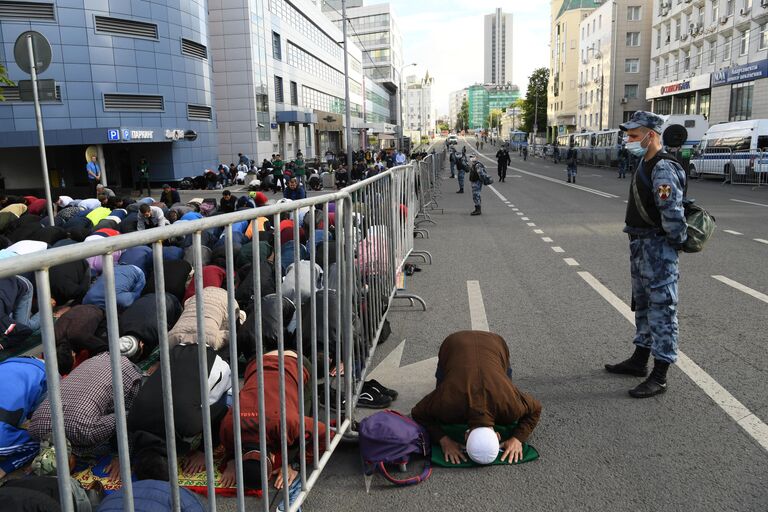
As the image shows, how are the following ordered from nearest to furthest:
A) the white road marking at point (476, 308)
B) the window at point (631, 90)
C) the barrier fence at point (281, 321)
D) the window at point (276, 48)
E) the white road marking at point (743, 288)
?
the barrier fence at point (281, 321)
the white road marking at point (476, 308)
the white road marking at point (743, 288)
the window at point (276, 48)
the window at point (631, 90)

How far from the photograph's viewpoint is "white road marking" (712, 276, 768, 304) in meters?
6.99

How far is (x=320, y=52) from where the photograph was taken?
61500mm

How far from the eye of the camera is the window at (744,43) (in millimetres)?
36391

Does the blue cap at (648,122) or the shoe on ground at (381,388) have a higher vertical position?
the blue cap at (648,122)

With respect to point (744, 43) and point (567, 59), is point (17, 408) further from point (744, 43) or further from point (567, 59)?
point (567, 59)

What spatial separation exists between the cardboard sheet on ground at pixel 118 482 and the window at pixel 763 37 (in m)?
40.1

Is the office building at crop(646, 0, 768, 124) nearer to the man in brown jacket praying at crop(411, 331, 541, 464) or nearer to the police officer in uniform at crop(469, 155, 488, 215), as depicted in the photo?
the police officer in uniform at crop(469, 155, 488, 215)

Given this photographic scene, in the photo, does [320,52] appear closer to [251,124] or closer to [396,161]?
[251,124]

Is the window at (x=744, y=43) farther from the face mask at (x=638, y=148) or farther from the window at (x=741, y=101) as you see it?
the face mask at (x=638, y=148)

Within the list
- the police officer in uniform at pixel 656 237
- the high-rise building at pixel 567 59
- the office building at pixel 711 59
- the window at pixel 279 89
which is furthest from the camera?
the high-rise building at pixel 567 59

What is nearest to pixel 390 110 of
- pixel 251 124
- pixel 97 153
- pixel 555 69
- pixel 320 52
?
pixel 555 69

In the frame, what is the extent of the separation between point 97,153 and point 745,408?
31316 millimetres

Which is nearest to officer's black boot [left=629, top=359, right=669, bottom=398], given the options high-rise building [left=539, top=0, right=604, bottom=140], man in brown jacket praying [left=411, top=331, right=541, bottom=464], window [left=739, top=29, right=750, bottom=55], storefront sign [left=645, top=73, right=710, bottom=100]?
man in brown jacket praying [left=411, top=331, right=541, bottom=464]

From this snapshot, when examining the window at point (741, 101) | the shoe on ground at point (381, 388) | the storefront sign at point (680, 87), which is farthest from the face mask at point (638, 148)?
the storefront sign at point (680, 87)
